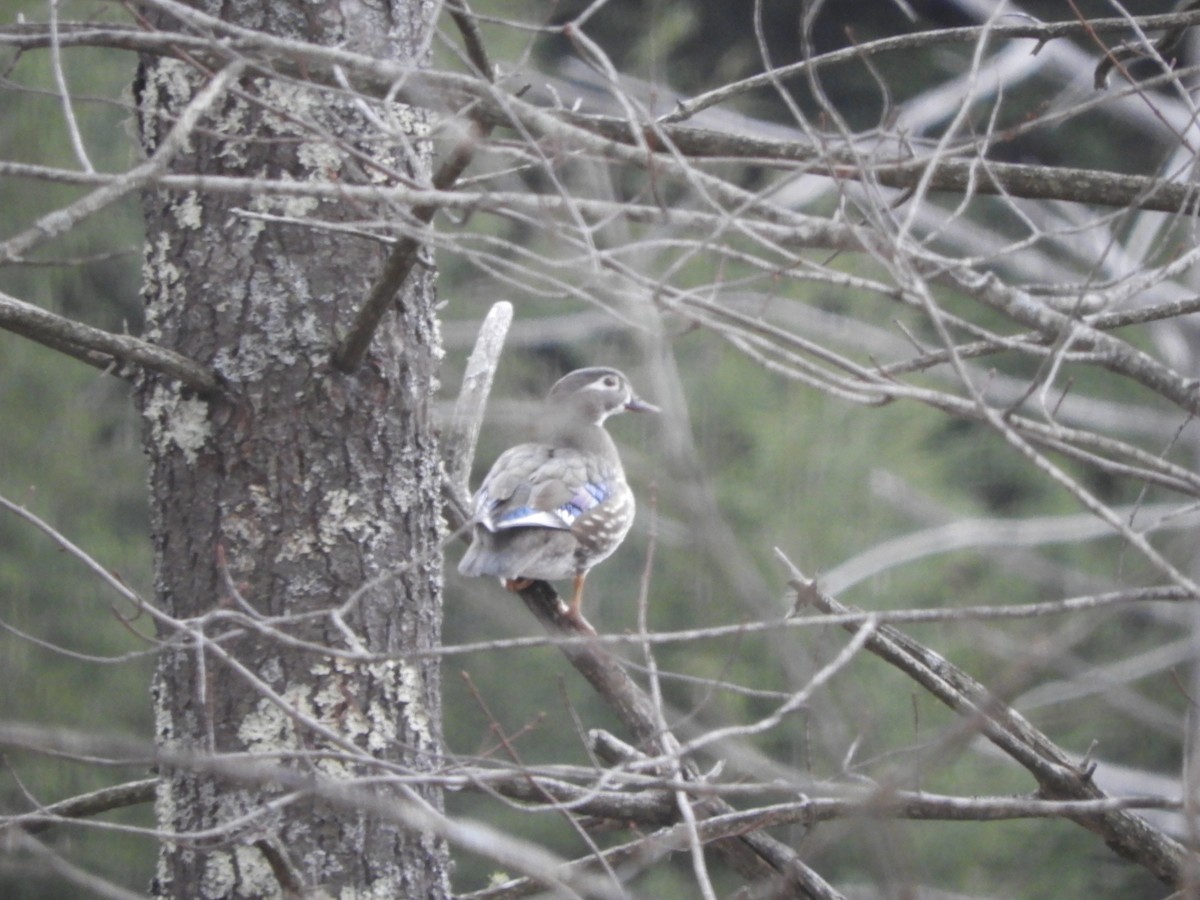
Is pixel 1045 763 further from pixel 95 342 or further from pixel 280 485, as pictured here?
pixel 95 342

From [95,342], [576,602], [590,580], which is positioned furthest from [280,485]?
[590,580]

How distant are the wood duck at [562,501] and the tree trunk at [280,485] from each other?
0.83 metres

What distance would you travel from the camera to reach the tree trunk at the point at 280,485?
2660mm

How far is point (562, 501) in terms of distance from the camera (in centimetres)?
414

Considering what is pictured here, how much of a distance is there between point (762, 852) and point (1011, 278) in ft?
36.1

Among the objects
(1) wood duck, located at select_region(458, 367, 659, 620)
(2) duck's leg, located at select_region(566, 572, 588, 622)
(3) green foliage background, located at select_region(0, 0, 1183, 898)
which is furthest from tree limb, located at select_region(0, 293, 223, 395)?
(3) green foliage background, located at select_region(0, 0, 1183, 898)

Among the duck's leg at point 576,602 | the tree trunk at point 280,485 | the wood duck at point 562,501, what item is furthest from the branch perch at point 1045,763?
the duck's leg at point 576,602

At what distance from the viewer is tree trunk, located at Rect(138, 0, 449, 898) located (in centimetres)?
266

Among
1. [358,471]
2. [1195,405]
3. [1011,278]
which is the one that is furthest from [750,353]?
[1011,278]

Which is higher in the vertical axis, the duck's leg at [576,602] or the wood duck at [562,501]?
the wood duck at [562,501]

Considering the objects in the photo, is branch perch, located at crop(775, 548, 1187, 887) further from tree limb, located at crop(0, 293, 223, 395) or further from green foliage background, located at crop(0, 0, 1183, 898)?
green foliage background, located at crop(0, 0, 1183, 898)

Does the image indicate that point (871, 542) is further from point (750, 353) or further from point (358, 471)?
point (750, 353)

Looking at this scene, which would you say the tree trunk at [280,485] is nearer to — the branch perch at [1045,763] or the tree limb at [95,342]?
the tree limb at [95,342]

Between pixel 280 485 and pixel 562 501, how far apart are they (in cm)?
153
